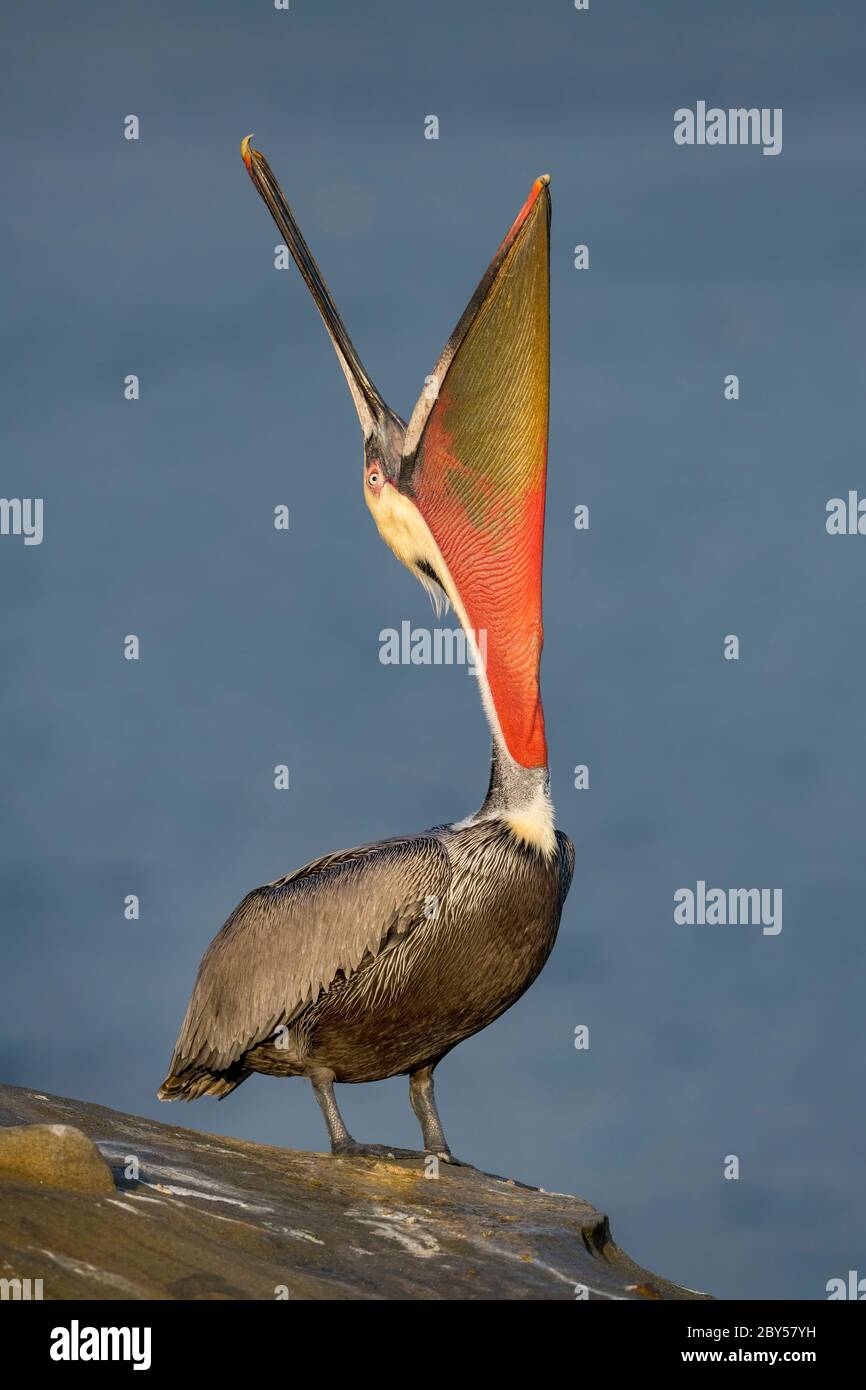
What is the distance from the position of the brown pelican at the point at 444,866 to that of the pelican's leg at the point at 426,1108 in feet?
0.04

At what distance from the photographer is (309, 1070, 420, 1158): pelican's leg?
1214 centimetres

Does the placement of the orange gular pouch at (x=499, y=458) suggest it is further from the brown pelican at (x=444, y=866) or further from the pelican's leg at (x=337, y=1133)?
the pelican's leg at (x=337, y=1133)

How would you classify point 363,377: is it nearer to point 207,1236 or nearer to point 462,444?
point 462,444

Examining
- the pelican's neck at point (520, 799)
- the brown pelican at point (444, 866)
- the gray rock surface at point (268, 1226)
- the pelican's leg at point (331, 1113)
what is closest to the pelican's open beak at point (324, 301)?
the brown pelican at point (444, 866)

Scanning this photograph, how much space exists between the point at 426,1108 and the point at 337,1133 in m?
0.72

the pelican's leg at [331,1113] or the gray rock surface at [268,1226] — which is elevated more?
the pelican's leg at [331,1113]

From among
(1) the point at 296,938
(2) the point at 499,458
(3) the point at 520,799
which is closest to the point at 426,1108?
(1) the point at 296,938

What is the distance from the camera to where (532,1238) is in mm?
11148

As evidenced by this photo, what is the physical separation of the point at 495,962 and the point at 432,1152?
1.37 meters

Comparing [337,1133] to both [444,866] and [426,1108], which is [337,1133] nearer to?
[426,1108]

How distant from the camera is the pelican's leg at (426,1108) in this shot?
12633mm

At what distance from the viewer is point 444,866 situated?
12.1m

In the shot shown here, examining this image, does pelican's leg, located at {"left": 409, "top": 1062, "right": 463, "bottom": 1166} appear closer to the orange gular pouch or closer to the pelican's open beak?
the orange gular pouch
